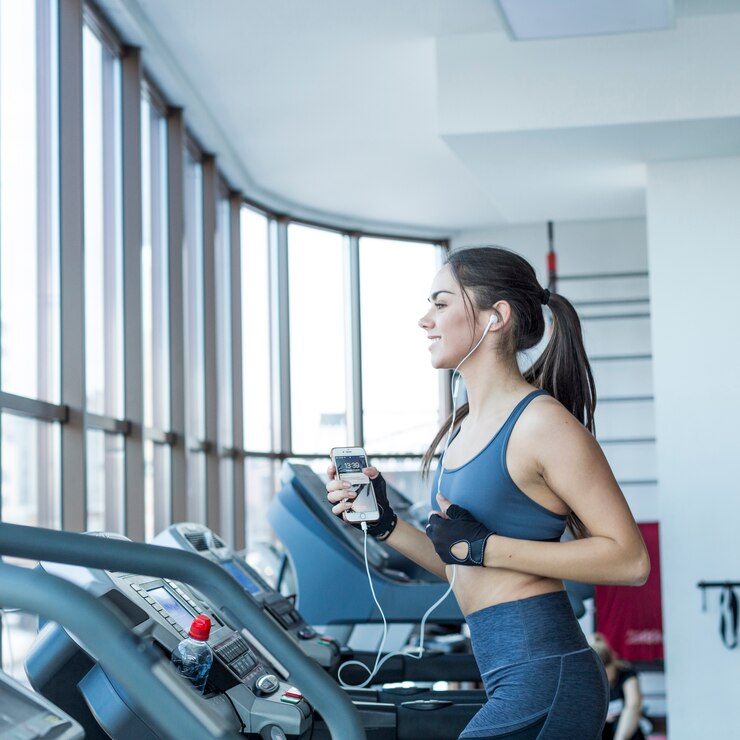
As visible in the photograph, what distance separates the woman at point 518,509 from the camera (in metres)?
1.62

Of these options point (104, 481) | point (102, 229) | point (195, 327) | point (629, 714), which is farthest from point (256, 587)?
point (195, 327)

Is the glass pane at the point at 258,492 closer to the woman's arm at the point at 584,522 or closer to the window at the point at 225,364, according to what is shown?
the window at the point at 225,364

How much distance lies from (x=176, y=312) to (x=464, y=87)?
1968 millimetres

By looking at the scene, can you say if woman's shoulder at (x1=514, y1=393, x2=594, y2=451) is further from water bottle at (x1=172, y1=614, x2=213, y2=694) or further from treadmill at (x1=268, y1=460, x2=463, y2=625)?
treadmill at (x1=268, y1=460, x2=463, y2=625)

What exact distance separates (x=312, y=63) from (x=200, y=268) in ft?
5.47

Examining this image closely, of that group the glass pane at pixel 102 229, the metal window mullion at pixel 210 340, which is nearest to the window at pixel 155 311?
the glass pane at pixel 102 229

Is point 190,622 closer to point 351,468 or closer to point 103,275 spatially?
point 351,468

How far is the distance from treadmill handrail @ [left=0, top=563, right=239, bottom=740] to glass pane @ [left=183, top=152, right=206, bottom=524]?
17.1 feet

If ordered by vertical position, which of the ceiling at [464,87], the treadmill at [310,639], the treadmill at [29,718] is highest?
the ceiling at [464,87]

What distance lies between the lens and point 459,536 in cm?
168

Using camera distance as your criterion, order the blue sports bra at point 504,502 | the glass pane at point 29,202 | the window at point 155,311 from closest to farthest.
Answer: the blue sports bra at point 504,502 < the glass pane at point 29,202 < the window at point 155,311

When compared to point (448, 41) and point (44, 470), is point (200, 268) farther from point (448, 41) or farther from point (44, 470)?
point (44, 470)

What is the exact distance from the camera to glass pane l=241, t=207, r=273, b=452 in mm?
7238

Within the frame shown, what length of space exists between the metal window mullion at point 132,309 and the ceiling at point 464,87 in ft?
1.12
